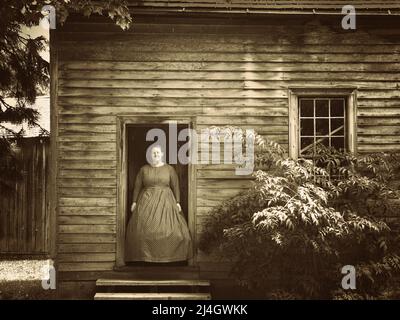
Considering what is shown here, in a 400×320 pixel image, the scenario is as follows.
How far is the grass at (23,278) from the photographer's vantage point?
8844mm

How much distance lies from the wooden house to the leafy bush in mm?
848

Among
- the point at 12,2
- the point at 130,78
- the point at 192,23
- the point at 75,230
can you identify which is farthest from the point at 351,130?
the point at 12,2

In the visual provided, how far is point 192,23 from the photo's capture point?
8.62 m

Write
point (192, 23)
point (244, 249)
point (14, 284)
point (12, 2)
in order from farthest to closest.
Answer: point (14, 284)
point (192, 23)
point (12, 2)
point (244, 249)

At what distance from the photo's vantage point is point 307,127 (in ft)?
29.0

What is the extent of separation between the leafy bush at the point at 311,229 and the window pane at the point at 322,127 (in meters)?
0.79

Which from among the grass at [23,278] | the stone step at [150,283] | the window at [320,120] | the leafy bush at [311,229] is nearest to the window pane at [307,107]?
the window at [320,120]

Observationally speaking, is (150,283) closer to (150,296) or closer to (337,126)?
(150,296)

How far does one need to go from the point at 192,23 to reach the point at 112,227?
3741 millimetres

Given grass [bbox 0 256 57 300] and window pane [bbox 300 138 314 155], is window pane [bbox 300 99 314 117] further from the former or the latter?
grass [bbox 0 256 57 300]

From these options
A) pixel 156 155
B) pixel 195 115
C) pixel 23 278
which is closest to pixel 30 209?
pixel 23 278

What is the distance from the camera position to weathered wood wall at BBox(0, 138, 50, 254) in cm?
1285

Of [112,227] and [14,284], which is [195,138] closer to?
[112,227]

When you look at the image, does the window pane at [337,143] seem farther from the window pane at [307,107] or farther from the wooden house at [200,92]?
the window pane at [307,107]
